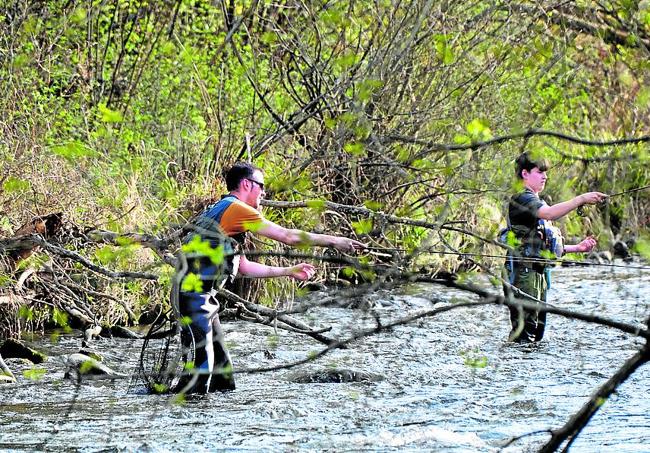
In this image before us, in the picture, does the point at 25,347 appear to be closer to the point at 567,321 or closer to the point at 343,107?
the point at 343,107

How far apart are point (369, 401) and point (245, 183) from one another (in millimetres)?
1666

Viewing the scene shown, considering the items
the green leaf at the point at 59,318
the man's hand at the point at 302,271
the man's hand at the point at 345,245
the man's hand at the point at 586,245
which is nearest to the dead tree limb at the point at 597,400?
the man's hand at the point at 345,245

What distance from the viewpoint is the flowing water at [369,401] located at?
725cm

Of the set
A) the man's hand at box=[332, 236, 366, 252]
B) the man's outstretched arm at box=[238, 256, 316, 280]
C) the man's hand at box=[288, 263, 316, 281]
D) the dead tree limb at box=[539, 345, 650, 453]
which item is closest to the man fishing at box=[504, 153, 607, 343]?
the man's outstretched arm at box=[238, 256, 316, 280]

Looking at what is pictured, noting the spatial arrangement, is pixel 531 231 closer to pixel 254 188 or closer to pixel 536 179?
pixel 536 179

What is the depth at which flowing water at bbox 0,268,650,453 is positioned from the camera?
7246 mm

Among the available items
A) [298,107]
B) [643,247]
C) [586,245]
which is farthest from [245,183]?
[298,107]

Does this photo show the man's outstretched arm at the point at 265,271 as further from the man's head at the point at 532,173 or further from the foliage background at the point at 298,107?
the foliage background at the point at 298,107

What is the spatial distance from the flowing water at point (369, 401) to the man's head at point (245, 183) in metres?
0.99

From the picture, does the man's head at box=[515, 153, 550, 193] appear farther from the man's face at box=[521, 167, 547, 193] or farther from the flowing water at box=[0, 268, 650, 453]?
the flowing water at box=[0, 268, 650, 453]

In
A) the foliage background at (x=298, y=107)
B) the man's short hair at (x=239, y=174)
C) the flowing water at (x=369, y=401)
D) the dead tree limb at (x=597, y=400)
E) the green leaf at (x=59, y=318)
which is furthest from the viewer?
the foliage background at (x=298, y=107)

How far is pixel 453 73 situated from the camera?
44.0ft

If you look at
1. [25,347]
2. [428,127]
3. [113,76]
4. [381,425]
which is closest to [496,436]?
[381,425]

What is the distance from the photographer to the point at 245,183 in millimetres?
8258
